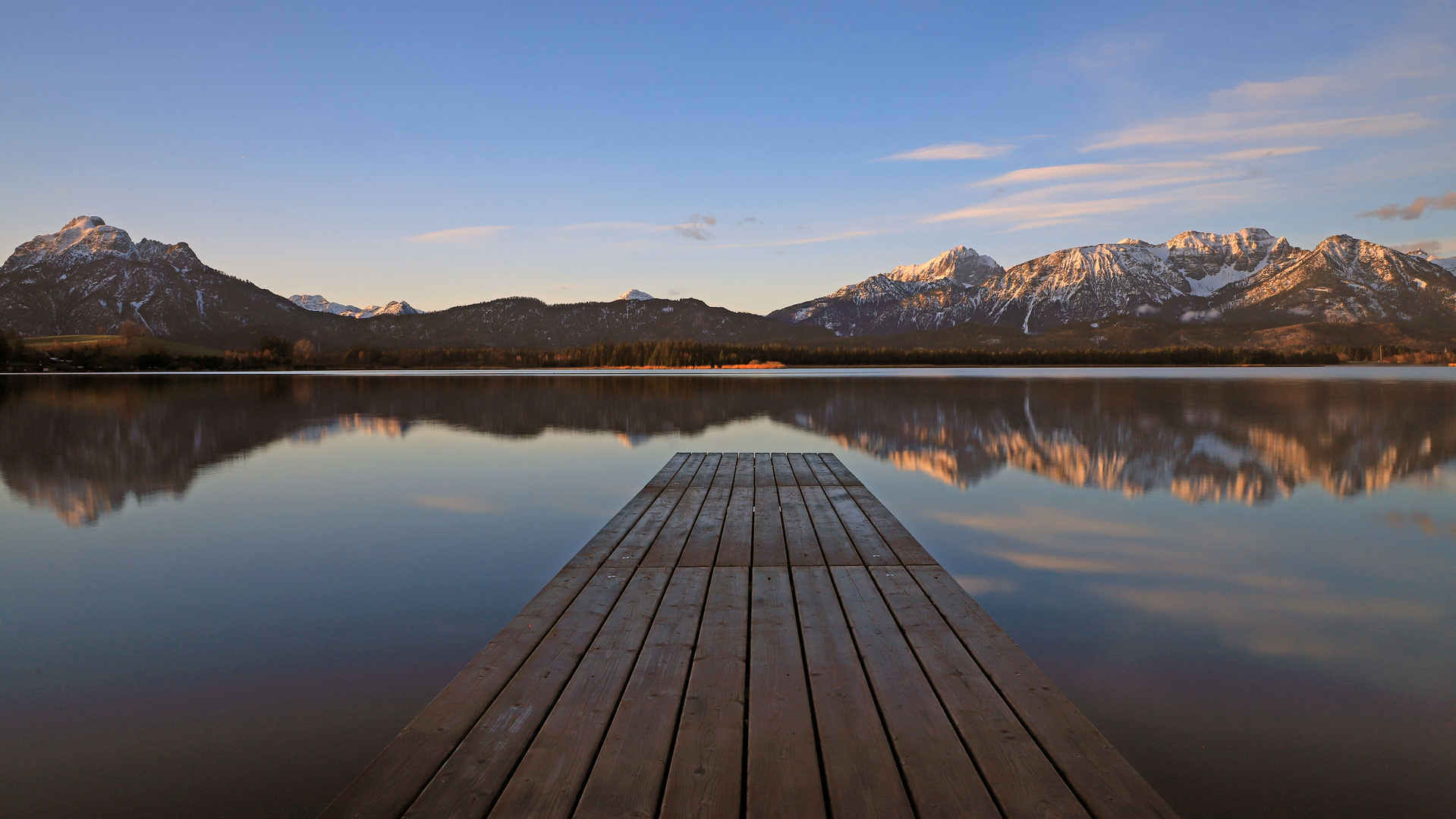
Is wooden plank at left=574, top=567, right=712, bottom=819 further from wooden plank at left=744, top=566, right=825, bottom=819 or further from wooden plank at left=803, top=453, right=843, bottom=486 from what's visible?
wooden plank at left=803, top=453, right=843, bottom=486

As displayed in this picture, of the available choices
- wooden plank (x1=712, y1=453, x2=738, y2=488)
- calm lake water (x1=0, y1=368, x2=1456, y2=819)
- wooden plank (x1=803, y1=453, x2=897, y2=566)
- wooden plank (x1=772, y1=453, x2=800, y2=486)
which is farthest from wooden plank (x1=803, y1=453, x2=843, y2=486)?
wooden plank (x1=712, y1=453, x2=738, y2=488)

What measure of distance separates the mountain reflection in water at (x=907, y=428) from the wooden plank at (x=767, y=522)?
4867mm

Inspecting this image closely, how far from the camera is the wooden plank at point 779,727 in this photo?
3.44 metres

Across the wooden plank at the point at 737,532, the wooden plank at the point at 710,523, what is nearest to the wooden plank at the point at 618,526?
the wooden plank at the point at 710,523

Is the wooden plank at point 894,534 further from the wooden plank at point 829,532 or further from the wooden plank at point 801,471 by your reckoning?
the wooden plank at point 801,471

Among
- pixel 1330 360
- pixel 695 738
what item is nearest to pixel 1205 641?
pixel 695 738

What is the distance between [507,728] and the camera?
415cm

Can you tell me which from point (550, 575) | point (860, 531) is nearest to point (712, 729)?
point (860, 531)

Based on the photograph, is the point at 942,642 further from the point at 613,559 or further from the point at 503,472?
the point at 503,472

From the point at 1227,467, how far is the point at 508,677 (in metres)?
18.6

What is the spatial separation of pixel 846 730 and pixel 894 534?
5.31 meters

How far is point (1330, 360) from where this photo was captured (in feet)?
559

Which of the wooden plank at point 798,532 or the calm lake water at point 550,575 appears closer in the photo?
the calm lake water at point 550,575

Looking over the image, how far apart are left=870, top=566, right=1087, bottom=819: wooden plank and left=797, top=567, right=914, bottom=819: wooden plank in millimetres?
445
